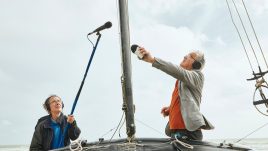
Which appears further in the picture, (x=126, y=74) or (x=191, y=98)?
(x=191, y=98)

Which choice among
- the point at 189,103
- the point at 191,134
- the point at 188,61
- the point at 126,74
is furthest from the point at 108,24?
the point at 191,134

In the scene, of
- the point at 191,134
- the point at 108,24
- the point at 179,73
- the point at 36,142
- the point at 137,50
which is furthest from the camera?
the point at 36,142

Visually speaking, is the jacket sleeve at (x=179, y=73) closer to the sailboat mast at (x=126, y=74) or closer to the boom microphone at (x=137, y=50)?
the boom microphone at (x=137, y=50)

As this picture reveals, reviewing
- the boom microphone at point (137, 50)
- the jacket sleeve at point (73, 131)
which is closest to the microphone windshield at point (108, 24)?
the boom microphone at point (137, 50)

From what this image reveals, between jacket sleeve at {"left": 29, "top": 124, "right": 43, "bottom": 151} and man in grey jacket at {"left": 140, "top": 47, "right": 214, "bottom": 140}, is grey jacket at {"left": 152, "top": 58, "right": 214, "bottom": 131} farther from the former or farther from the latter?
jacket sleeve at {"left": 29, "top": 124, "right": 43, "bottom": 151}

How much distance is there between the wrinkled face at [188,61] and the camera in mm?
4253

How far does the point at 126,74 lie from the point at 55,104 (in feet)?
5.96

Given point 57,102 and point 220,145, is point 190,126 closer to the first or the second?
point 220,145

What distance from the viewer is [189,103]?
12.8ft

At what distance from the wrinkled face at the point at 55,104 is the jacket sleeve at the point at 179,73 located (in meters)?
2.15

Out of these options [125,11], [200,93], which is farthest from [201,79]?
[125,11]

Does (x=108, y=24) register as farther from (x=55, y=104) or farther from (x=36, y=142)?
(x=36, y=142)

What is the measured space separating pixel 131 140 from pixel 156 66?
750 millimetres

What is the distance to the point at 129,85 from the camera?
3688 mm
